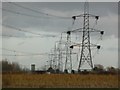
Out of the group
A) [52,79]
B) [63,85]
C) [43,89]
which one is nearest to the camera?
[43,89]

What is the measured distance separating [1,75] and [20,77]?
1461mm

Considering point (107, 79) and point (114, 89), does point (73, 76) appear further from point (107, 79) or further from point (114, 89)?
point (114, 89)

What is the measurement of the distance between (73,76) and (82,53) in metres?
2.84

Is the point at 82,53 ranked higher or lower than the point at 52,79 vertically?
higher

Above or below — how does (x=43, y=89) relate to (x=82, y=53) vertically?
below

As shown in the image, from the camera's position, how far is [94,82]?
2652 centimetres

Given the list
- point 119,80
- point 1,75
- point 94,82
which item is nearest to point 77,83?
point 94,82

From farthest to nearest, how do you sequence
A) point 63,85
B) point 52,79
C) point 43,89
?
point 52,79, point 63,85, point 43,89

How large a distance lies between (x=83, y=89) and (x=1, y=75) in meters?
7.63

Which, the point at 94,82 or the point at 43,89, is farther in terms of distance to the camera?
the point at 94,82

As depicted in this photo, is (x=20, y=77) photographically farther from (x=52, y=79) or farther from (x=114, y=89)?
(x=114, y=89)

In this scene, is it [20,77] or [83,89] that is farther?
[20,77]

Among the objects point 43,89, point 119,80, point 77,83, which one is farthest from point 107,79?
point 43,89

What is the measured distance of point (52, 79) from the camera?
88.2 feet
